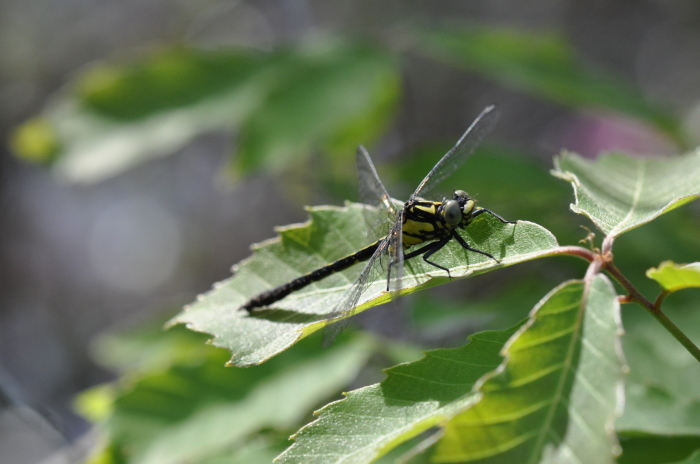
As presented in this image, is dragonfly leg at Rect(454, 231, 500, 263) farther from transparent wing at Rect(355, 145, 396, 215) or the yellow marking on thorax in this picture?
transparent wing at Rect(355, 145, 396, 215)

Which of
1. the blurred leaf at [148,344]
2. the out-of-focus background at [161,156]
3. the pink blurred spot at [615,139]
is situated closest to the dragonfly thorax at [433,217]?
the blurred leaf at [148,344]

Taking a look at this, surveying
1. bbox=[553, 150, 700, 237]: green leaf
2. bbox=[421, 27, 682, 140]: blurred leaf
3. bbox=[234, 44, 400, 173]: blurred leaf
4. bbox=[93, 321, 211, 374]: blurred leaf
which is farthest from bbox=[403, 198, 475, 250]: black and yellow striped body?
bbox=[421, 27, 682, 140]: blurred leaf

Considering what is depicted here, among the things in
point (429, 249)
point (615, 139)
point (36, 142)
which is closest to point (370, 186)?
point (429, 249)

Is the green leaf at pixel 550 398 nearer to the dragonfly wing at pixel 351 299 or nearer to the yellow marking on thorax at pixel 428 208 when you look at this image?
the dragonfly wing at pixel 351 299

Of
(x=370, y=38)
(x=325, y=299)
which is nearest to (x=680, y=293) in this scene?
(x=325, y=299)

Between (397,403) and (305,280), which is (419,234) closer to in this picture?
(305,280)

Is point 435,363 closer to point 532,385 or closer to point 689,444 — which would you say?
point 532,385
